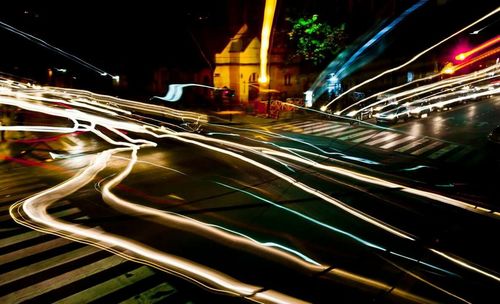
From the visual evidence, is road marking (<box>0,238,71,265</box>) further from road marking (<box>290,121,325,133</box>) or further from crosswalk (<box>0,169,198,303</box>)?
road marking (<box>290,121,325,133</box>)

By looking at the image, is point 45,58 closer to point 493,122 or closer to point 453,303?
point 453,303

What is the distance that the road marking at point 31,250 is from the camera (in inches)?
256

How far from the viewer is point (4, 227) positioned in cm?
774

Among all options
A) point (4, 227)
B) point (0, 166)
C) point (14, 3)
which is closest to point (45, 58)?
point (14, 3)

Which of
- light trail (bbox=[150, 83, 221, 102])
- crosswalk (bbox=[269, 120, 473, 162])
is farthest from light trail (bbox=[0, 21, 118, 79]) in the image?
crosswalk (bbox=[269, 120, 473, 162])

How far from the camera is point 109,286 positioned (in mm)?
5738

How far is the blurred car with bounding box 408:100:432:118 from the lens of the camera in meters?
26.9

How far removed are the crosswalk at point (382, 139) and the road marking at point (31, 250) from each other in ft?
48.4

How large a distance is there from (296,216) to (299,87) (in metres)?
32.8

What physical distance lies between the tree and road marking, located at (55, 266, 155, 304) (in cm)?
Answer: 3082

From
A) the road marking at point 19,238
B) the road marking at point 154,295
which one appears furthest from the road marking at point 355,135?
the road marking at point 19,238

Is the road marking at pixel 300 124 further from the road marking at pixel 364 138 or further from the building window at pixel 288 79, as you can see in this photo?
the building window at pixel 288 79

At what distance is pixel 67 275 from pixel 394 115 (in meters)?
24.0

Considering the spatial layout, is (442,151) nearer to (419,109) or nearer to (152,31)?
(419,109)
